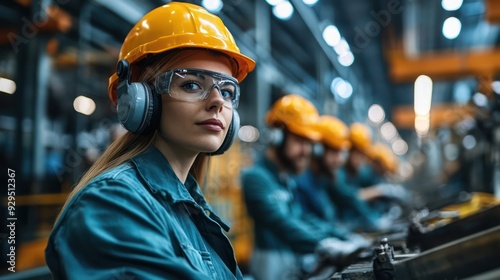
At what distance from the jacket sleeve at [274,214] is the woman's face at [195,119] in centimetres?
194

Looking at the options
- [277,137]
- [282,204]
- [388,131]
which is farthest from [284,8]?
[388,131]

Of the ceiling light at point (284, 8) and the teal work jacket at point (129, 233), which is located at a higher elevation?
the ceiling light at point (284, 8)

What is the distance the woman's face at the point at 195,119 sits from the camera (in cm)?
146

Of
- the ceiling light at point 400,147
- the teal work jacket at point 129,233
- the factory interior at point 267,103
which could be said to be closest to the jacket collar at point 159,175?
the teal work jacket at point 129,233

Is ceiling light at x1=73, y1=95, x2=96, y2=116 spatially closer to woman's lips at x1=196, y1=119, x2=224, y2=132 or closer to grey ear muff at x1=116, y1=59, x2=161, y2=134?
grey ear muff at x1=116, y1=59, x2=161, y2=134

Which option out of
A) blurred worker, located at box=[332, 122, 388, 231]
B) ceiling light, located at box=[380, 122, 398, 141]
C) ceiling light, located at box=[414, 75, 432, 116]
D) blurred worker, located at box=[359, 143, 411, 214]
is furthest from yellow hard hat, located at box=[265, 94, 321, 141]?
ceiling light, located at box=[380, 122, 398, 141]

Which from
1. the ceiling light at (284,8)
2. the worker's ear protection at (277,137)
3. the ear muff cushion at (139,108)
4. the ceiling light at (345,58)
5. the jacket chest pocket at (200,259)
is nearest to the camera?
the jacket chest pocket at (200,259)

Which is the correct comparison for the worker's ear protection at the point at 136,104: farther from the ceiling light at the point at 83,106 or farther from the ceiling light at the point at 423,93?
the ceiling light at the point at 423,93

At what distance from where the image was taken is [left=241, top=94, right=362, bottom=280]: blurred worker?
3.32 m

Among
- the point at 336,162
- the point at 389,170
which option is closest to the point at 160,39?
the point at 336,162

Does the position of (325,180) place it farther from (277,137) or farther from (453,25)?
(453,25)

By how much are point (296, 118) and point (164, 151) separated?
102 inches

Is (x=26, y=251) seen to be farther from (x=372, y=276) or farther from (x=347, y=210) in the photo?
(x=347, y=210)

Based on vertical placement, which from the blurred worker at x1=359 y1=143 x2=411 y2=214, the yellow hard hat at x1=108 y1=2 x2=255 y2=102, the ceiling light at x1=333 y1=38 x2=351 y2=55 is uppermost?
the ceiling light at x1=333 y1=38 x2=351 y2=55
